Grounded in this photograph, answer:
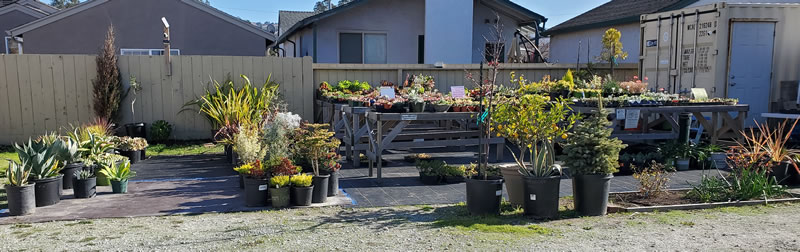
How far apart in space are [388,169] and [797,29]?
9161 millimetres

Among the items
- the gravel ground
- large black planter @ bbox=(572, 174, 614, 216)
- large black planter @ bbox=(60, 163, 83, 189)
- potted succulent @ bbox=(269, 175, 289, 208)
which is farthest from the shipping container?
large black planter @ bbox=(60, 163, 83, 189)

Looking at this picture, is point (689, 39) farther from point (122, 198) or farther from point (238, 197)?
point (122, 198)

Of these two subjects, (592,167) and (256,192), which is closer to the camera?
(592,167)

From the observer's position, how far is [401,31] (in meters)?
17.3

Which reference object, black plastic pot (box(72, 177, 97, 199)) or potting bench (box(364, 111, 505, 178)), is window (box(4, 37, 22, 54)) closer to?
black plastic pot (box(72, 177, 97, 199))

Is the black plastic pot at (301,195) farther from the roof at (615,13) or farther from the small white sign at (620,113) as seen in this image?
the roof at (615,13)

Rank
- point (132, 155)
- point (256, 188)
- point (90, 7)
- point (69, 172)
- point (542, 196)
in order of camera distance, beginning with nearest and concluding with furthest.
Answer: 1. point (542, 196)
2. point (256, 188)
3. point (69, 172)
4. point (132, 155)
5. point (90, 7)

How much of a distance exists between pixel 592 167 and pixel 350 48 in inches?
468

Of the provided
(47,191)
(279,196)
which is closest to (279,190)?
(279,196)

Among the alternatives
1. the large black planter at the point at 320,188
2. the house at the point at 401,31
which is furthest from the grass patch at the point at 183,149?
the house at the point at 401,31

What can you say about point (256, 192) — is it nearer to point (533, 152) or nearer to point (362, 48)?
point (533, 152)

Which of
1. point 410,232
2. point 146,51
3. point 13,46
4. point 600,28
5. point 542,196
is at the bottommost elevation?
point 410,232

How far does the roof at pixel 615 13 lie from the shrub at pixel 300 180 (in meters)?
12.5

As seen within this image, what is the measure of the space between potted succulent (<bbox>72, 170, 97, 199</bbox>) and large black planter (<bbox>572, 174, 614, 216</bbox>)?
5415mm
